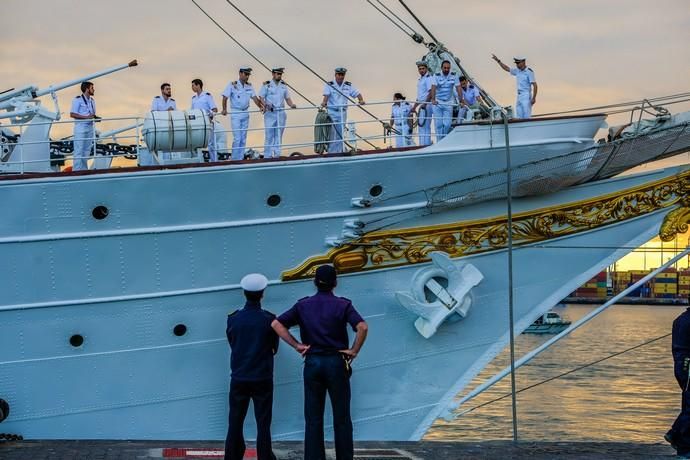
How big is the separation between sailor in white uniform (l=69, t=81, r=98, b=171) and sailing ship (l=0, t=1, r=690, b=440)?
0.31 metres

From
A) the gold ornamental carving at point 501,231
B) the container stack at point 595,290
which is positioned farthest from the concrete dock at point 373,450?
the container stack at point 595,290

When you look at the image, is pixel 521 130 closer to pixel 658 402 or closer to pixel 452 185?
pixel 452 185

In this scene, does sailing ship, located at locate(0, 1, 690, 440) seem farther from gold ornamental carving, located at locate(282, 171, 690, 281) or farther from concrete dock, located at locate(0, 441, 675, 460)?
concrete dock, located at locate(0, 441, 675, 460)

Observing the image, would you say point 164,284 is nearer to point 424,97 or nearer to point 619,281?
point 424,97

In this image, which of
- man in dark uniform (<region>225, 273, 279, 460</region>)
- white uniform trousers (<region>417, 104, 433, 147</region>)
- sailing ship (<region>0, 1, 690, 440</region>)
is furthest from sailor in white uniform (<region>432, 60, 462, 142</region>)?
man in dark uniform (<region>225, 273, 279, 460</region>)

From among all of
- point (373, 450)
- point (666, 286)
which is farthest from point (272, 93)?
point (666, 286)

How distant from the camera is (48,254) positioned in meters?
12.6

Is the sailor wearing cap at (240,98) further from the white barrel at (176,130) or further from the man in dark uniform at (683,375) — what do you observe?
the man in dark uniform at (683,375)

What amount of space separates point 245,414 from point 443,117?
5.66 meters

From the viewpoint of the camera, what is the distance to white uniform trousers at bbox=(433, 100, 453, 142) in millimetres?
14139

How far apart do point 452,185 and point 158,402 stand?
3637 mm

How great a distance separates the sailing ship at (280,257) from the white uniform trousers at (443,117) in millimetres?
808

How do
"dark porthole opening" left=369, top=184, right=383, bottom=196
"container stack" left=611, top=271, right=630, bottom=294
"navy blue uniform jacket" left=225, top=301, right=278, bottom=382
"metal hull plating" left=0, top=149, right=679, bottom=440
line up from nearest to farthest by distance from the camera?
"navy blue uniform jacket" left=225, top=301, right=278, bottom=382, "metal hull plating" left=0, top=149, right=679, bottom=440, "dark porthole opening" left=369, top=184, right=383, bottom=196, "container stack" left=611, top=271, right=630, bottom=294

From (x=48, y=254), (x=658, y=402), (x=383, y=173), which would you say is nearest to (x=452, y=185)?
(x=383, y=173)
